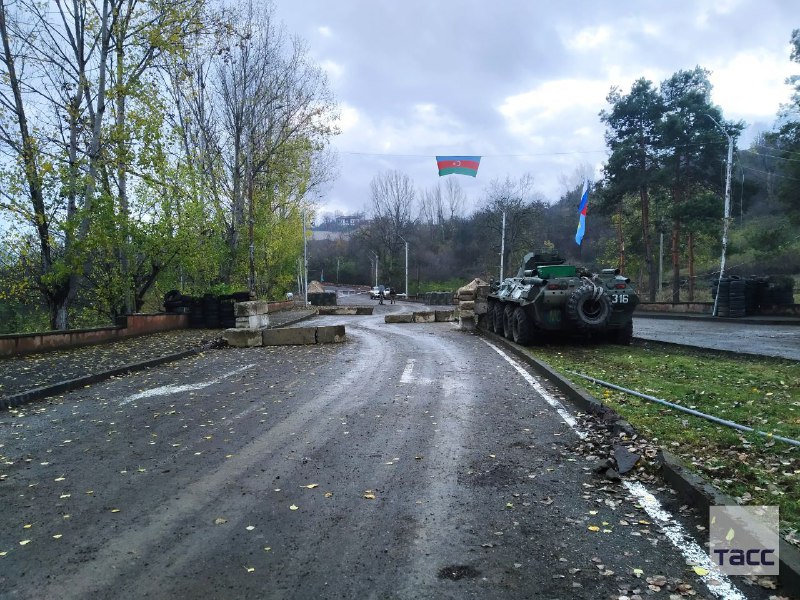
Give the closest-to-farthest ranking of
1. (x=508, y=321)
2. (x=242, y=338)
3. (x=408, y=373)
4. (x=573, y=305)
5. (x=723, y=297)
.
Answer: (x=408, y=373), (x=573, y=305), (x=508, y=321), (x=242, y=338), (x=723, y=297)

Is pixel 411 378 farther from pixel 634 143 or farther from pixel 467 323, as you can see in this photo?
pixel 634 143

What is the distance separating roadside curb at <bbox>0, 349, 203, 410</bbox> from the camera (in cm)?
829

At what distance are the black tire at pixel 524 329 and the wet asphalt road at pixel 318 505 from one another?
6834 mm

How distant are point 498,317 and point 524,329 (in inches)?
142

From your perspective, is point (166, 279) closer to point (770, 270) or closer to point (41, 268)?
point (41, 268)

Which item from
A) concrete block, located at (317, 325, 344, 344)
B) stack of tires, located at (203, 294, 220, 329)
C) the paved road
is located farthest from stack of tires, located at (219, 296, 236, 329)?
the paved road

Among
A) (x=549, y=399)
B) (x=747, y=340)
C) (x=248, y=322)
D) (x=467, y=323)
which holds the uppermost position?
(x=248, y=322)

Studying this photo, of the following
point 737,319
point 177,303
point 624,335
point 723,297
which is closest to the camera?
point 624,335

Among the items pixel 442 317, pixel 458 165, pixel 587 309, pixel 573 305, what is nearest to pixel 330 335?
pixel 573 305

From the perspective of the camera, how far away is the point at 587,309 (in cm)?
1351

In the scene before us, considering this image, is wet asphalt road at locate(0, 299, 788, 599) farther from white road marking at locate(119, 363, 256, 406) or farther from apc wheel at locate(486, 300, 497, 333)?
apc wheel at locate(486, 300, 497, 333)

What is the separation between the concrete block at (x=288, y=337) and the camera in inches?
669

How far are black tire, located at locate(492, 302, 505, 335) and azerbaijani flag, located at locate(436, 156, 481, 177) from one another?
7838 mm

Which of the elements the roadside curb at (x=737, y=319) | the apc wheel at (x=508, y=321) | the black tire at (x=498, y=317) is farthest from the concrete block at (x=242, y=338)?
the roadside curb at (x=737, y=319)
